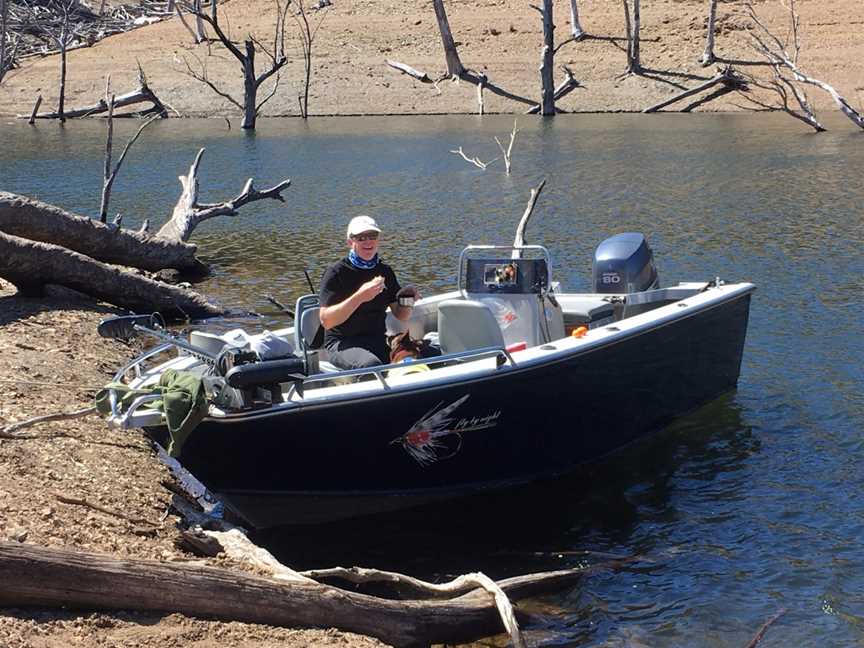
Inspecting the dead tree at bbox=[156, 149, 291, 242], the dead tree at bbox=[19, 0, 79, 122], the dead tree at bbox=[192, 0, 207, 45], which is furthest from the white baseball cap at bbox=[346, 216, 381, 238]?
the dead tree at bbox=[19, 0, 79, 122]

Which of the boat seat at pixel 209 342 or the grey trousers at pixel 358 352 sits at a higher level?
the boat seat at pixel 209 342

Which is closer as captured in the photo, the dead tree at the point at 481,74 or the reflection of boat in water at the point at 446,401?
the reflection of boat in water at the point at 446,401

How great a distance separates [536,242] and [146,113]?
3435 centimetres

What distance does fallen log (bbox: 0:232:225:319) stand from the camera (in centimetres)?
1136

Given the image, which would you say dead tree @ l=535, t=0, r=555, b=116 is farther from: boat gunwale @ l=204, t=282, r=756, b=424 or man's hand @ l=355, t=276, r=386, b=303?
man's hand @ l=355, t=276, r=386, b=303

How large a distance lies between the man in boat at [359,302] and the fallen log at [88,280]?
192 inches

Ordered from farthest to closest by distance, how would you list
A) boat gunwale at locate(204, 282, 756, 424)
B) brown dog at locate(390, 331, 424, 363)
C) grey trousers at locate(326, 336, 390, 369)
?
brown dog at locate(390, 331, 424, 363), grey trousers at locate(326, 336, 390, 369), boat gunwale at locate(204, 282, 756, 424)

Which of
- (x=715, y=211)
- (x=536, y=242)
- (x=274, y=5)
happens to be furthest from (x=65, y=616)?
(x=274, y=5)

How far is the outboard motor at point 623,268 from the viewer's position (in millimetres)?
10258

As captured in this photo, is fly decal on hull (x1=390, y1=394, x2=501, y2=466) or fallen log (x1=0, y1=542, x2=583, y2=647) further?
fly decal on hull (x1=390, y1=394, x2=501, y2=466)

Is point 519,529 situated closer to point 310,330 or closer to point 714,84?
point 310,330

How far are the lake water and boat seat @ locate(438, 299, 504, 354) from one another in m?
1.22

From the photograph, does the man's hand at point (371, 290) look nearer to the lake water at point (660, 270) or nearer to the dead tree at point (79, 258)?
the lake water at point (660, 270)

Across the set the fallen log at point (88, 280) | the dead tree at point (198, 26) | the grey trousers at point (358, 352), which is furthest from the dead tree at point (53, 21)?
the grey trousers at point (358, 352)
